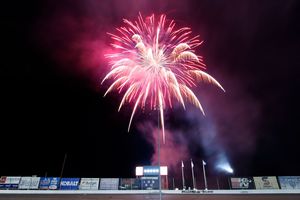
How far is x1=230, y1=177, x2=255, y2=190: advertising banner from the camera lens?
48.1m

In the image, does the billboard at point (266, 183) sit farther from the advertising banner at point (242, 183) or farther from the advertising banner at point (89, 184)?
the advertising banner at point (89, 184)

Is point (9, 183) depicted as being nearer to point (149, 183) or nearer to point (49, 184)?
point (49, 184)

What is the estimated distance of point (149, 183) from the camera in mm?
48375

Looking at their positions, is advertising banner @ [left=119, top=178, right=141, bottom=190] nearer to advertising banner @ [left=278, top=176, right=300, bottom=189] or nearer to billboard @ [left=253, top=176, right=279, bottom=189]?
billboard @ [left=253, top=176, right=279, bottom=189]

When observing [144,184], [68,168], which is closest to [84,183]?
[144,184]

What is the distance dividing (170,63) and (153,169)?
118 ft

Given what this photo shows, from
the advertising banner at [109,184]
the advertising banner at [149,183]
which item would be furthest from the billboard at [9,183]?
the advertising banner at [149,183]

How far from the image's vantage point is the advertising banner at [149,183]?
4794 centimetres

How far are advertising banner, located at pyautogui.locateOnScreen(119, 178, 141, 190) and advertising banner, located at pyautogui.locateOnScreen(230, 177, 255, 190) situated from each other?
2320 centimetres

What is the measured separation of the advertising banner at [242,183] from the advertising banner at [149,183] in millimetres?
18796

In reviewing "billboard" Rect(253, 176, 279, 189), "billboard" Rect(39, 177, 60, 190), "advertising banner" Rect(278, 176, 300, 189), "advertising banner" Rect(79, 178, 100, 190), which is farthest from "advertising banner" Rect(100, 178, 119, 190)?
"advertising banner" Rect(278, 176, 300, 189)

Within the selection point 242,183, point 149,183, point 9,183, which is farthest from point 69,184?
point 242,183

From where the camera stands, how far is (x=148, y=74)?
22.1m

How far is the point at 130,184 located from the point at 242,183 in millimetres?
27355
